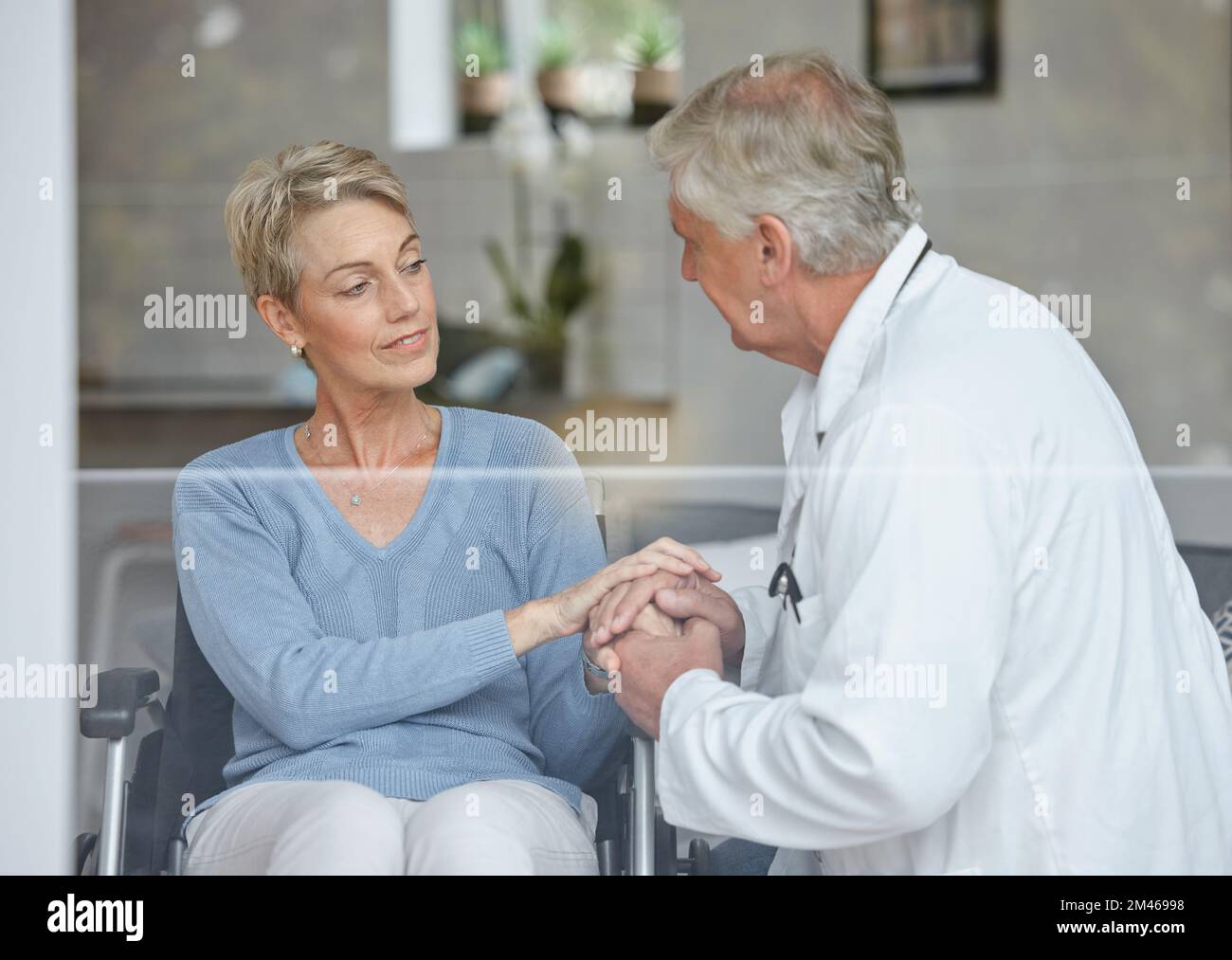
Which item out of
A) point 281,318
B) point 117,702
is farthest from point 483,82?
point 117,702

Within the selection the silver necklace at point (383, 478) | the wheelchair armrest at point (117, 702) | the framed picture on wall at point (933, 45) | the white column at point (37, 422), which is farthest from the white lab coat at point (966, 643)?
the framed picture on wall at point (933, 45)

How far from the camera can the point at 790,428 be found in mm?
1865

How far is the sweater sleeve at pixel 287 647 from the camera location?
179 centimetres

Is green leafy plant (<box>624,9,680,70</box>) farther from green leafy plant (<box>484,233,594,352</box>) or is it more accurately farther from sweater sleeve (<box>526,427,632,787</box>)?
sweater sleeve (<box>526,427,632,787</box>)

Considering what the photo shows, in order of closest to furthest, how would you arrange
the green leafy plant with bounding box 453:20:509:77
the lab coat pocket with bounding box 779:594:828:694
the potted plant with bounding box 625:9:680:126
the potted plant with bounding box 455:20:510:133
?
the lab coat pocket with bounding box 779:594:828:694
the potted plant with bounding box 625:9:680:126
the green leafy plant with bounding box 453:20:509:77
the potted plant with bounding box 455:20:510:133

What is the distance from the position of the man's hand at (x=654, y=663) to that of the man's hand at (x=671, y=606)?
24mm

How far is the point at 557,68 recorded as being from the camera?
5.15 meters

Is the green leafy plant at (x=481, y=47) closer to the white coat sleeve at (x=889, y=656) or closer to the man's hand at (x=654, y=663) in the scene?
the man's hand at (x=654, y=663)

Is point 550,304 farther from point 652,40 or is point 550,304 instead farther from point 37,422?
point 37,422

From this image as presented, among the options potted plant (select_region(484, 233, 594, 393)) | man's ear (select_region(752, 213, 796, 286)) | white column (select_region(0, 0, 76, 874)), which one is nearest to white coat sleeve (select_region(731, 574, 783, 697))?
man's ear (select_region(752, 213, 796, 286))

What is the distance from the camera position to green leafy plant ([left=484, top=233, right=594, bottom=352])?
5059 mm

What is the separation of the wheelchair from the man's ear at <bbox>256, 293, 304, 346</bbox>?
418 mm
